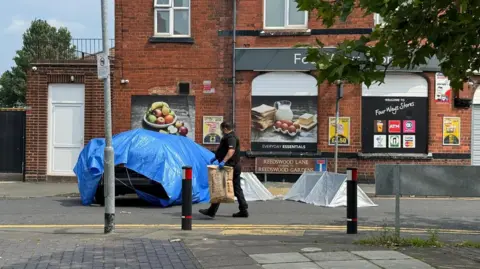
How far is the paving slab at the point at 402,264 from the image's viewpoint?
20.3 ft

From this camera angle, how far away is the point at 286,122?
17.3 meters

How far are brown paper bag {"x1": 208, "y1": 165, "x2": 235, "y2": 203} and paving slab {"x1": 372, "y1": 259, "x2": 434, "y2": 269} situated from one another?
393 cm

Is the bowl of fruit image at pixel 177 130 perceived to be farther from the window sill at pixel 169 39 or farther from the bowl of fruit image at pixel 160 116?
the window sill at pixel 169 39

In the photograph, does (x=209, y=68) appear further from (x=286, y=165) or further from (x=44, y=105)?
(x=44, y=105)

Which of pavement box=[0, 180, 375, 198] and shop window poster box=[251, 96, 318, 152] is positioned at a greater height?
shop window poster box=[251, 96, 318, 152]

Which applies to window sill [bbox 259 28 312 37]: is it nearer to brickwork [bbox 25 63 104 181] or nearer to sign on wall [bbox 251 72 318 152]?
sign on wall [bbox 251 72 318 152]

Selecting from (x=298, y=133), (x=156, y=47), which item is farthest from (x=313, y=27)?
(x=156, y=47)

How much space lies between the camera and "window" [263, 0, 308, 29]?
687 inches

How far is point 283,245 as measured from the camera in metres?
7.39

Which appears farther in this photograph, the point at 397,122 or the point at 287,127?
the point at 287,127

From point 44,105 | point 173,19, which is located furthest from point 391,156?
point 44,105

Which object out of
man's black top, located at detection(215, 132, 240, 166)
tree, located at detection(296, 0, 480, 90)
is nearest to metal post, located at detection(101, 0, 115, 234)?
man's black top, located at detection(215, 132, 240, 166)

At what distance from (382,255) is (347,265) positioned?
74 centimetres

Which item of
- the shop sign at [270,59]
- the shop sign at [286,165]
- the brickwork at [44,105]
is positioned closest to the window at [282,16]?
the shop sign at [270,59]
